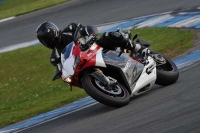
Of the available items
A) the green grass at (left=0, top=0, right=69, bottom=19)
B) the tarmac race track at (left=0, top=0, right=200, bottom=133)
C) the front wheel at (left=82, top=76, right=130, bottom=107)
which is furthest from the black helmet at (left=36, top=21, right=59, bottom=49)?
the green grass at (left=0, top=0, right=69, bottom=19)

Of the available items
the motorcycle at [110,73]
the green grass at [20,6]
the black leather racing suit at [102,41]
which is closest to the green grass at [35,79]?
the black leather racing suit at [102,41]

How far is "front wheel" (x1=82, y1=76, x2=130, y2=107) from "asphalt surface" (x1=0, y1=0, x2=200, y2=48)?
9501 millimetres

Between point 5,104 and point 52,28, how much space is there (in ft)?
14.8

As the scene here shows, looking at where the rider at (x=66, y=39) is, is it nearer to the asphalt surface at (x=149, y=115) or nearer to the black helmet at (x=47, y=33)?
the black helmet at (x=47, y=33)

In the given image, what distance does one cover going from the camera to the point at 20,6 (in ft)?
85.7

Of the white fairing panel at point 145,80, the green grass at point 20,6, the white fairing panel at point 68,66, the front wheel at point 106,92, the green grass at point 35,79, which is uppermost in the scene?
the white fairing panel at point 68,66

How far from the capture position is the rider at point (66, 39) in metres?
8.13

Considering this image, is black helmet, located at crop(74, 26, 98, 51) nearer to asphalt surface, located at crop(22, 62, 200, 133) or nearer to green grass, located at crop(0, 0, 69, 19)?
asphalt surface, located at crop(22, 62, 200, 133)

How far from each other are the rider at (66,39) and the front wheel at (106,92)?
0.66m

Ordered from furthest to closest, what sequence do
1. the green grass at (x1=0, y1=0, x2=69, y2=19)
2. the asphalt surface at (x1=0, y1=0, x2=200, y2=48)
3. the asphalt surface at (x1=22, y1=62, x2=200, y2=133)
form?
1. the green grass at (x1=0, y1=0, x2=69, y2=19)
2. the asphalt surface at (x1=0, y1=0, x2=200, y2=48)
3. the asphalt surface at (x1=22, y1=62, x2=200, y2=133)

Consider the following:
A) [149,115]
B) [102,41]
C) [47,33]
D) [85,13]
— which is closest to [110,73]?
[102,41]

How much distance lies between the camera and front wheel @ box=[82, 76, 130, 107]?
749 cm

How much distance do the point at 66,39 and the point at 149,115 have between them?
2.57 m

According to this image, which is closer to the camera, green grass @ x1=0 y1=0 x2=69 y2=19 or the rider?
the rider
